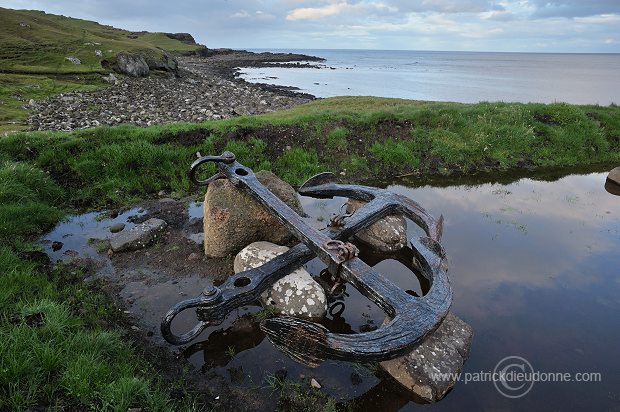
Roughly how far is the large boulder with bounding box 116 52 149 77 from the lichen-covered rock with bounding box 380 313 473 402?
4050 cm

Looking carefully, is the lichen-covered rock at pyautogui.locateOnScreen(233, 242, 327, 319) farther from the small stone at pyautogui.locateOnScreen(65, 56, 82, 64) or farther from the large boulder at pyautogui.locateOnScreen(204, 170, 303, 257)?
the small stone at pyautogui.locateOnScreen(65, 56, 82, 64)

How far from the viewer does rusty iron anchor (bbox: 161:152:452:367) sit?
10.4 ft

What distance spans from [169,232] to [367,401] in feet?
16.0

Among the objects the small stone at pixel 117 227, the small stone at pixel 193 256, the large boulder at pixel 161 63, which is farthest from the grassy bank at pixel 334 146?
the large boulder at pixel 161 63

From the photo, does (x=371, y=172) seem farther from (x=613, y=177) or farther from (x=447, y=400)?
(x=447, y=400)

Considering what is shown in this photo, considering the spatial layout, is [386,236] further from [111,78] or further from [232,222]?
[111,78]

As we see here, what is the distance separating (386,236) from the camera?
6.76m

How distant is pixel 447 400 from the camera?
3.79m

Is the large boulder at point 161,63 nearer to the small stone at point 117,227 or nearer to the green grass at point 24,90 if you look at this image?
the green grass at point 24,90

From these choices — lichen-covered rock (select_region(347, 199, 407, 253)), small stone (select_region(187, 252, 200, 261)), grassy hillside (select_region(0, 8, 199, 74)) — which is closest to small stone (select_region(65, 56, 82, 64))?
grassy hillside (select_region(0, 8, 199, 74))

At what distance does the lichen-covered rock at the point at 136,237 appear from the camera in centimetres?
644

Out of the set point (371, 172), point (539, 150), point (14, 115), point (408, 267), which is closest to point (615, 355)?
point (408, 267)

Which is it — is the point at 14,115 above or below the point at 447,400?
above

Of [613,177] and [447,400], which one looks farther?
[613,177]
